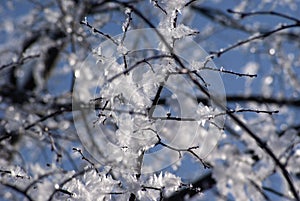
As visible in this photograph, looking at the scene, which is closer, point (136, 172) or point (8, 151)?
point (136, 172)

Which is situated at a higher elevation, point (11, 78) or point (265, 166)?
point (265, 166)

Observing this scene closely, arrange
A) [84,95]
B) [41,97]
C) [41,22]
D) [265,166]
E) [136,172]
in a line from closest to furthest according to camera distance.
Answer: [136,172] → [265,166] → [84,95] → [41,97] → [41,22]

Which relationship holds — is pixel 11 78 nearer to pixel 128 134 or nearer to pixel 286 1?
pixel 286 1

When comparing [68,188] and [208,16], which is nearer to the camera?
[68,188]

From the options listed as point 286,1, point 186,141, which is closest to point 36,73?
point 286,1

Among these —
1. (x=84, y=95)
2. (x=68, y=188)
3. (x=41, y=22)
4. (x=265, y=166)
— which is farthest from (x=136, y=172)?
(x=41, y=22)

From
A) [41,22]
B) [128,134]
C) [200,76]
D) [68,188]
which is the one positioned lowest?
[41,22]

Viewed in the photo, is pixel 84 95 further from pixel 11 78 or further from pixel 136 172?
pixel 136 172

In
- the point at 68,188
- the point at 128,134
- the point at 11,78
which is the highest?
the point at 128,134

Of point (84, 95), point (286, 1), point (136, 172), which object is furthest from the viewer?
point (286, 1)
